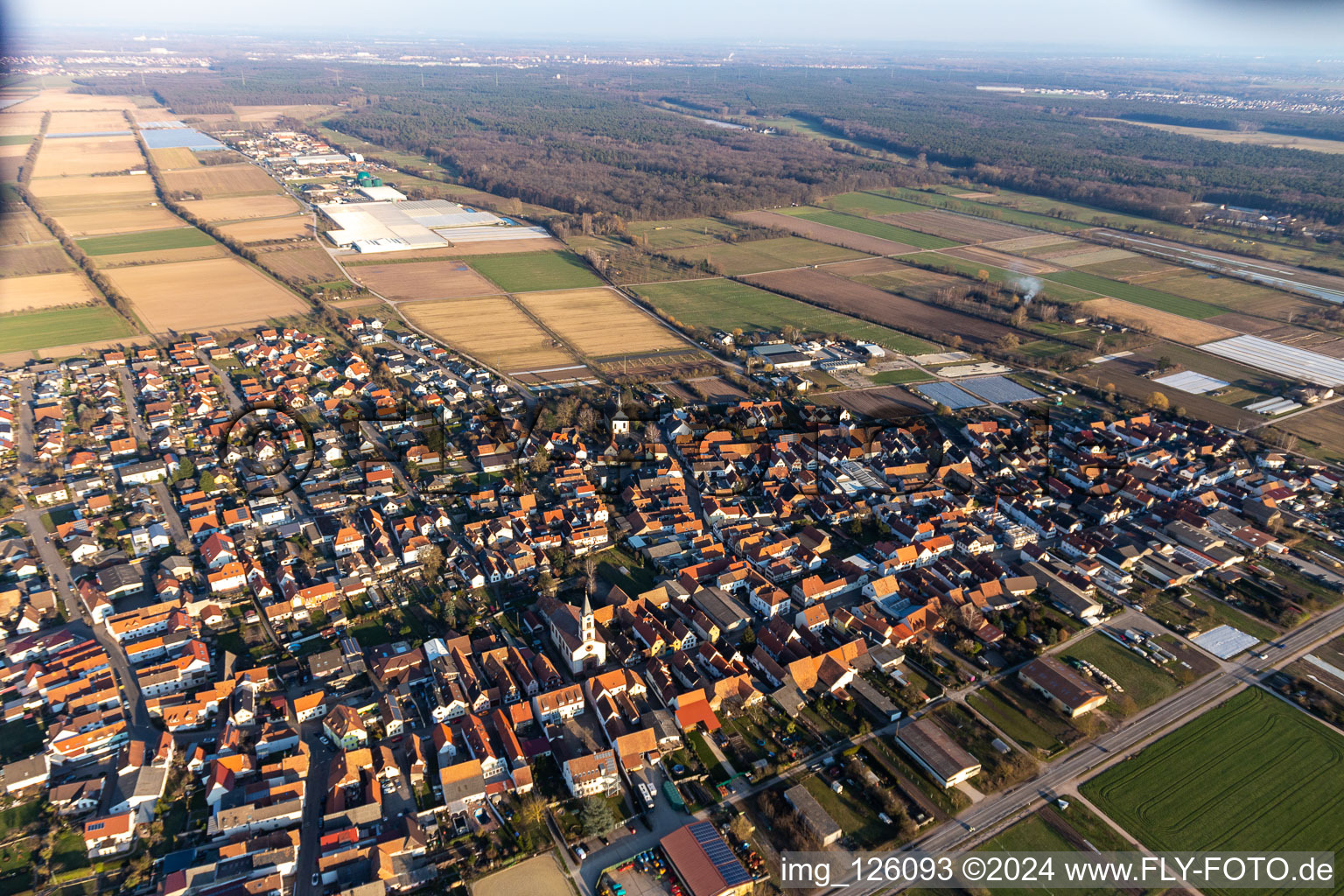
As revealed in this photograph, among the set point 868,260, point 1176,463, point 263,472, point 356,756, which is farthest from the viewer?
point 868,260

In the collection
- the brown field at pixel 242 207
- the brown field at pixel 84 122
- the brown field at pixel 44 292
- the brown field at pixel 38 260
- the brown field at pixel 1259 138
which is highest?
the brown field at pixel 1259 138

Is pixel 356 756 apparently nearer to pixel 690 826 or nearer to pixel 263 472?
pixel 690 826

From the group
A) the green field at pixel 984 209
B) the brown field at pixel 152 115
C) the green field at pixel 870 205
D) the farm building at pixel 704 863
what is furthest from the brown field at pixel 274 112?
the farm building at pixel 704 863

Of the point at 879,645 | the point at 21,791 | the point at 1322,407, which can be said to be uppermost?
the point at 1322,407

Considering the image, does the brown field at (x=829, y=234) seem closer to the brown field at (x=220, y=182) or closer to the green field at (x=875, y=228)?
the green field at (x=875, y=228)

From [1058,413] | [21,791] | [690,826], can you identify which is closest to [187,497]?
[21,791]

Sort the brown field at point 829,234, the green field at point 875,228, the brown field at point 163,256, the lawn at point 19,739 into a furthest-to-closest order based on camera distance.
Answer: the green field at point 875,228 < the brown field at point 829,234 < the brown field at point 163,256 < the lawn at point 19,739
